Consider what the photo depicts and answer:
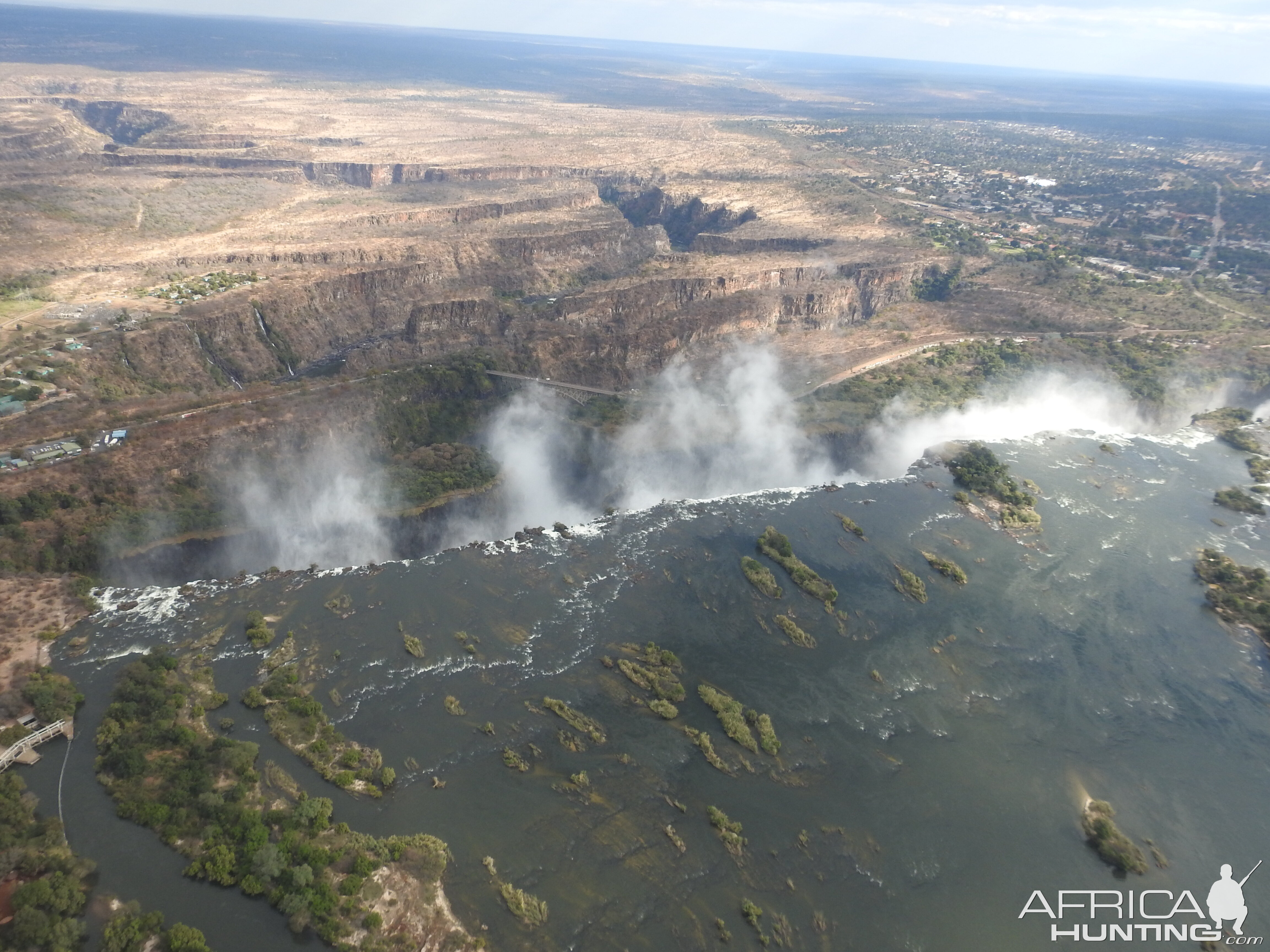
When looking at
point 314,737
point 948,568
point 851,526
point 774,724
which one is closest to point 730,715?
point 774,724

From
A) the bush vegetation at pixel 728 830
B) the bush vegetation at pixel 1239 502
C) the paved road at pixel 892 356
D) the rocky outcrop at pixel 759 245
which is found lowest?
the bush vegetation at pixel 728 830

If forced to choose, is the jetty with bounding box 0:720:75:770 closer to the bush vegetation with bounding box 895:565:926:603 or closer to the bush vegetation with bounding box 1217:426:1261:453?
the bush vegetation with bounding box 895:565:926:603

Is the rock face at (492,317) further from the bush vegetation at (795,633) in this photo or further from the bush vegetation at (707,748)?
the bush vegetation at (707,748)

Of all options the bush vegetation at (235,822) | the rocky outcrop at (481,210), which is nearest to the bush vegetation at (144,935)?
the bush vegetation at (235,822)

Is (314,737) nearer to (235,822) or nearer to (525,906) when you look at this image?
(235,822)

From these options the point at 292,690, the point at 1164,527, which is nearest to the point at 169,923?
the point at 292,690
